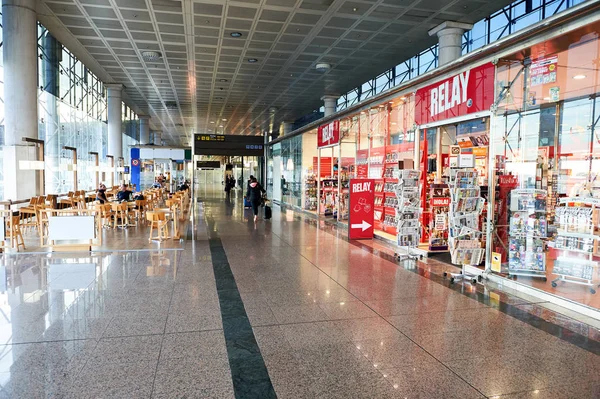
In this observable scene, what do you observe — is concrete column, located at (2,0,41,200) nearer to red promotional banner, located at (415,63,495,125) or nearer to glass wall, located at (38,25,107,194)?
glass wall, located at (38,25,107,194)

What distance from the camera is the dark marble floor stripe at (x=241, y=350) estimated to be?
2801 mm

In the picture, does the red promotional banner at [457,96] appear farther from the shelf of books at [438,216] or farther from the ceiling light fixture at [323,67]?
the ceiling light fixture at [323,67]

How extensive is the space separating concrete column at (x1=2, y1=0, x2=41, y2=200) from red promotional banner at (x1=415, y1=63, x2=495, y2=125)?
9849 millimetres

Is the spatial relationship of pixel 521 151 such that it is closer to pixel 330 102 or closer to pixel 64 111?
pixel 330 102

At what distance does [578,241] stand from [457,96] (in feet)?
9.05

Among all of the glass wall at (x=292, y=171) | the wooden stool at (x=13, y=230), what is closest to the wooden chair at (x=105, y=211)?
the wooden stool at (x=13, y=230)

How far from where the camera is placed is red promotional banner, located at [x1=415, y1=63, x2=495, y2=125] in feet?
19.3

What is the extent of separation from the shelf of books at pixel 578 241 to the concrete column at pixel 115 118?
1883 cm

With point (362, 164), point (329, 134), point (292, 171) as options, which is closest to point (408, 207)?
point (362, 164)

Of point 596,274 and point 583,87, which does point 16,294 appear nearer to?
point 596,274

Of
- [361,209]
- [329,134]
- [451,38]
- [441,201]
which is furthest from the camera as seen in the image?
[329,134]

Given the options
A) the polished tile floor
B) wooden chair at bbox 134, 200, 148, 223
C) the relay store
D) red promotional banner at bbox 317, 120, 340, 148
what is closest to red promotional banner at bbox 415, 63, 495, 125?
the relay store

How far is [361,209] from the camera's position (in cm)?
962

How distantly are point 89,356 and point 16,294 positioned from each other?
2.35m
